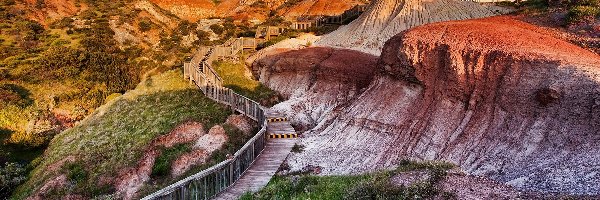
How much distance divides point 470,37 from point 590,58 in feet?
16.6

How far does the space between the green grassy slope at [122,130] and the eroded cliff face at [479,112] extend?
9700mm

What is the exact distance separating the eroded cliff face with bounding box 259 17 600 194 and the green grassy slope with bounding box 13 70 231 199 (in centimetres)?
970

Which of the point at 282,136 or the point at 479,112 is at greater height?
the point at 479,112

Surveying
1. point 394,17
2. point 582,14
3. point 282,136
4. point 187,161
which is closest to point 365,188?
point 282,136

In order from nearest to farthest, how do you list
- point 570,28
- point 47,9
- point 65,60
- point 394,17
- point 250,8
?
point 570,28, point 394,17, point 65,60, point 47,9, point 250,8

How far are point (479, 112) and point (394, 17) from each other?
2507 cm

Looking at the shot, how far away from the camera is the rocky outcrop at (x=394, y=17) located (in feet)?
132

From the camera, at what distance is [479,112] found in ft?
60.8

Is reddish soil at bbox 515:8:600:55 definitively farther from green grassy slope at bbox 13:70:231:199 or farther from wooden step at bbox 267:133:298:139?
green grassy slope at bbox 13:70:231:199

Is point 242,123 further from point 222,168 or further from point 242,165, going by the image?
point 222,168

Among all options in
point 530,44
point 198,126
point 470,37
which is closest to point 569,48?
point 530,44

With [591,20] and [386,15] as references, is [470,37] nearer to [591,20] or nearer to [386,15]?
[591,20]

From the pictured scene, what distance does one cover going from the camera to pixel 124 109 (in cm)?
3453

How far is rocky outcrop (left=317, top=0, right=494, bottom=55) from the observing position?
40375 millimetres
